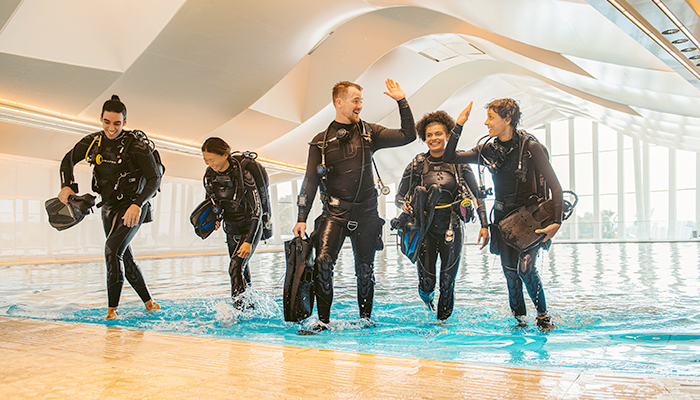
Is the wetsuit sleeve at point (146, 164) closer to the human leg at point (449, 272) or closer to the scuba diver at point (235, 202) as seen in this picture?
the scuba diver at point (235, 202)

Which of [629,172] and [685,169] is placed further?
[629,172]

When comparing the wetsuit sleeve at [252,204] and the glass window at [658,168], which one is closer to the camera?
the wetsuit sleeve at [252,204]

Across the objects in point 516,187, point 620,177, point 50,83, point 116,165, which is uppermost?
point 50,83

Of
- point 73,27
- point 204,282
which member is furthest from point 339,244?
point 73,27

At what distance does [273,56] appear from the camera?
483 inches

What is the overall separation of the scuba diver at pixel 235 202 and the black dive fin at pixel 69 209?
3.40 ft

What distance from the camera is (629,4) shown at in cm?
607

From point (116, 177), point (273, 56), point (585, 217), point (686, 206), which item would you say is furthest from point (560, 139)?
point (116, 177)

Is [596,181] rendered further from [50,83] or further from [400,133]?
[400,133]

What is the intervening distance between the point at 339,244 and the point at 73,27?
1016 cm

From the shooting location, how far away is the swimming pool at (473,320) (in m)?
2.55

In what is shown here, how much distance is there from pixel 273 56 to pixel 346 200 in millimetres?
9408

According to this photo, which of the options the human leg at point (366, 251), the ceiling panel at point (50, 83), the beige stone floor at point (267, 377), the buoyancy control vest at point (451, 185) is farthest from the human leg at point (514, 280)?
the ceiling panel at point (50, 83)

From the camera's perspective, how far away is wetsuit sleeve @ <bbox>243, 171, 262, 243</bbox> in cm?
439
